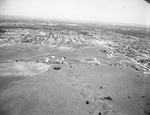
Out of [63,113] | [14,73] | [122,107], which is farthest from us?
[14,73]

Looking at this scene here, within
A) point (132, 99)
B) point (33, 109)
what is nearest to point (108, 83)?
point (132, 99)

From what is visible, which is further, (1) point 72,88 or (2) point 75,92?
(1) point 72,88

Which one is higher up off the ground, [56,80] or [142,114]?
[56,80]

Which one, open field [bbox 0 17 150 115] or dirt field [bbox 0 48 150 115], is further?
open field [bbox 0 17 150 115]

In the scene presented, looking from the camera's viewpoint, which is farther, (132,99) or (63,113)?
(132,99)

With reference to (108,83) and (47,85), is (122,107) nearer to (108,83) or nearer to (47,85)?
(108,83)

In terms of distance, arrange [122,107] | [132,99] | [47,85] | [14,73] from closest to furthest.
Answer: [122,107] < [132,99] < [47,85] < [14,73]

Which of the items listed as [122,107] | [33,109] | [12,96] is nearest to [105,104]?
[122,107]

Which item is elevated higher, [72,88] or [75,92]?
[72,88]

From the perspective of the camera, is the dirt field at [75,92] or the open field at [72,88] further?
the open field at [72,88]
